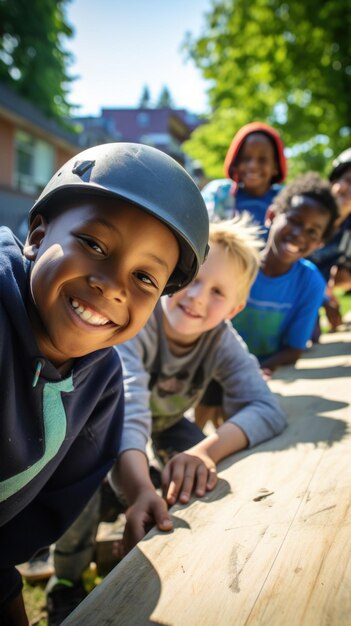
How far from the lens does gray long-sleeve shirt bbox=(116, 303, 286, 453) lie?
72.3 inches

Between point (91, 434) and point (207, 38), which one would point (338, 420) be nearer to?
point (91, 434)

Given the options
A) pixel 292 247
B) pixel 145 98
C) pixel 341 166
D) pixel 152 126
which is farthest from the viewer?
pixel 145 98

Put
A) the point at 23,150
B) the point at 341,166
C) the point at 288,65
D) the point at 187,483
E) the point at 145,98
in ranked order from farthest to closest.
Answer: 1. the point at 145,98
2. the point at 23,150
3. the point at 288,65
4. the point at 341,166
5. the point at 187,483

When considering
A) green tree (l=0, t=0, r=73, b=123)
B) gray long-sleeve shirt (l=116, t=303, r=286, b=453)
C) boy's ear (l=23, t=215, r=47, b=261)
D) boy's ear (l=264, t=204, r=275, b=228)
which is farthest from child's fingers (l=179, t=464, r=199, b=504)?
green tree (l=0, t=0, r=73, b=123)

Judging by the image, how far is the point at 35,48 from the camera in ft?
63.4

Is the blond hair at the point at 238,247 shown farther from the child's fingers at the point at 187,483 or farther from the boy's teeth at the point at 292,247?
the boy's teeth at the point at 292,247

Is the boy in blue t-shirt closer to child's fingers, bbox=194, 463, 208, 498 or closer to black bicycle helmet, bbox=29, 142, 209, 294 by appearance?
child's fingers, bbox=194, 463, 208, 498

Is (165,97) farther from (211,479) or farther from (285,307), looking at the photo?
(211,479)

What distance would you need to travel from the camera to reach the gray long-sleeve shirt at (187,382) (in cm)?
184

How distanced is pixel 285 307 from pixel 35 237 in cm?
209

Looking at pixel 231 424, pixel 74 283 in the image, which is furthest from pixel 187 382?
pixel 74 283

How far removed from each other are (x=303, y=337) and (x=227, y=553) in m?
2.17

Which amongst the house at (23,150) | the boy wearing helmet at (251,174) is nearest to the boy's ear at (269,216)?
the boy wearing helmet at (251,174)

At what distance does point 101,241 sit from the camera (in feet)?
3.87
